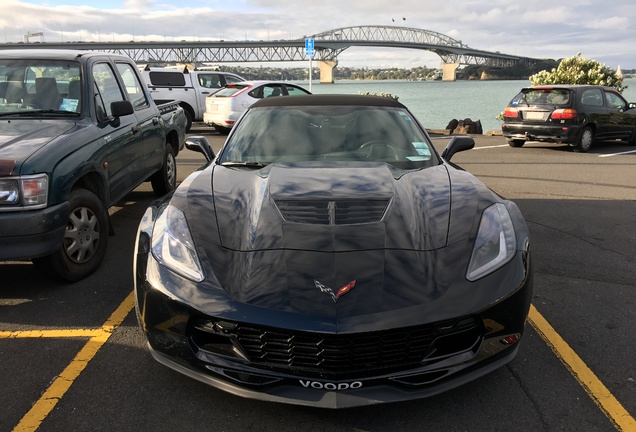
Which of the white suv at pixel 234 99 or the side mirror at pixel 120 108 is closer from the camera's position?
the side mirror at pixel 120 108

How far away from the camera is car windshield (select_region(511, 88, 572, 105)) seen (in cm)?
1168

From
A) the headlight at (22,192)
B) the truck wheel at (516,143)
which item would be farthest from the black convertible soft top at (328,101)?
the truck wheel at (516,143)

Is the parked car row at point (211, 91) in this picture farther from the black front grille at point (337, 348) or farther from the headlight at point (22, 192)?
the black front grille at point (337, 348)

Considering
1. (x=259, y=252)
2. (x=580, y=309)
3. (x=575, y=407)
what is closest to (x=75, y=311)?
(x=259, y=252)

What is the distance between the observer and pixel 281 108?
4.24 metres

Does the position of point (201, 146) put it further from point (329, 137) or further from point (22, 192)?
point (22, 192)

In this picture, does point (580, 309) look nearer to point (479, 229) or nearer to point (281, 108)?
point (479, 229)

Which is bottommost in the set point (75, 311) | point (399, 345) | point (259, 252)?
point (75, 311)

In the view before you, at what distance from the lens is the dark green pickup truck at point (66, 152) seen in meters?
3.38

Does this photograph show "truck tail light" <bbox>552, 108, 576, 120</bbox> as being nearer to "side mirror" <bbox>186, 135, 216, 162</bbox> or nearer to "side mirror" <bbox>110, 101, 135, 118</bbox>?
"side mirror" <bbox>186, 135, 216, 162</bbox>

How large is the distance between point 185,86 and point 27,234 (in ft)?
45.5

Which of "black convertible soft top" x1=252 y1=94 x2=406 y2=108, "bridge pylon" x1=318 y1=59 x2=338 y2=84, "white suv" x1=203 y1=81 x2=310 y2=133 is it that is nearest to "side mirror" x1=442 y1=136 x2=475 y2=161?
"black convertible soft top" x1=252 y1=94 x2=406 y2=108

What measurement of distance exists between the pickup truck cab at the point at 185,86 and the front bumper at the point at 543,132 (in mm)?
8981

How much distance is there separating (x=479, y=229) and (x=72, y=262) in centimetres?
302
